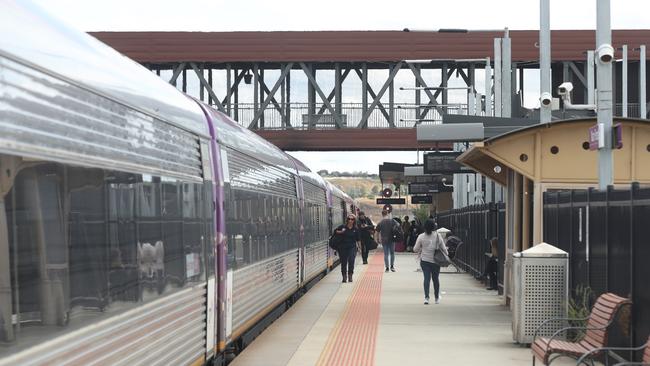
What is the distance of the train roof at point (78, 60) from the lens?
16.1 ft

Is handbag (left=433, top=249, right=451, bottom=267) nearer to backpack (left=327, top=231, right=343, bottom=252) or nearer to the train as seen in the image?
backpack (left=327, top=231, right=343, bottom=252)

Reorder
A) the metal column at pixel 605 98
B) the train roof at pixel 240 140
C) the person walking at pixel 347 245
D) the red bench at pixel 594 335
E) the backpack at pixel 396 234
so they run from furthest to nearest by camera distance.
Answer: the backpack at pixel 396 234
the person walking at pixel 347 245
the metal column at pixel 605 98
the train roof at pixel 240 140
the red bench at pixel 594 335

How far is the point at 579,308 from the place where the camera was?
13.1m

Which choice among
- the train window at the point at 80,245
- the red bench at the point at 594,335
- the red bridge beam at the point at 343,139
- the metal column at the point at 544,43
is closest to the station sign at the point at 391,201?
the red bridge beam at the point at 343,139

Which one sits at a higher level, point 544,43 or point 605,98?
point 544,43

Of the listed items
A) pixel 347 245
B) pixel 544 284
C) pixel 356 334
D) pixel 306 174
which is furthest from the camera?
pixel 347 245

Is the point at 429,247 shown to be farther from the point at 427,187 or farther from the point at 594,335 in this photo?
the point at 427,187

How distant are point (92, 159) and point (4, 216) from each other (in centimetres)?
127

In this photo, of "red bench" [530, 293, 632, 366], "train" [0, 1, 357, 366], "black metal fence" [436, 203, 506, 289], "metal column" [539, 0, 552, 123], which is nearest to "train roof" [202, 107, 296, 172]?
"train" [0, 1, 357, 366]

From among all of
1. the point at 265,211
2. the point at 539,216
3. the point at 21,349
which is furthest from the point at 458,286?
the point at 21,349

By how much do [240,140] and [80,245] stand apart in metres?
7.22

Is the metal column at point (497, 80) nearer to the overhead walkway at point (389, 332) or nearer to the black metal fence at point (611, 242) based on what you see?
the overhead walkway at point (389, 332)

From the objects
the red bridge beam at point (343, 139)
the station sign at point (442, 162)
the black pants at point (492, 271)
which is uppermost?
the red bridge beam at point (343, 139)

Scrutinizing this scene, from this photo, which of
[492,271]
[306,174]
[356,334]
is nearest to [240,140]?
[356,334]
